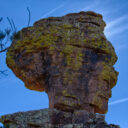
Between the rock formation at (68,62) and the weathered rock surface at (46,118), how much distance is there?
61 cm

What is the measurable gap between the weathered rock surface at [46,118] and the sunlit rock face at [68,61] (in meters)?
1.34

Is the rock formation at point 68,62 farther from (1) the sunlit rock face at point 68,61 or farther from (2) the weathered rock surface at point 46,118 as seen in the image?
(2) the weathered rock surface at point 46,118

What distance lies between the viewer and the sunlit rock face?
24.6 m

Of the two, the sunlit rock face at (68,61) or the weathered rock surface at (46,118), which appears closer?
the weathered rock surface at (46,118)

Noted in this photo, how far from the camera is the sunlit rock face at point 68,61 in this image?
24.6m

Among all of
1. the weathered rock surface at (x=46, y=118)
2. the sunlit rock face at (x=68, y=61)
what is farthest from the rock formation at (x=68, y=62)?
the weathered rock surface at (x=46, y=118)

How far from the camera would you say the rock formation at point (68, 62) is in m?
24.5

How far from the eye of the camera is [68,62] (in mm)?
25391

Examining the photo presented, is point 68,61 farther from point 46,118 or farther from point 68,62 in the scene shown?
point 46,118

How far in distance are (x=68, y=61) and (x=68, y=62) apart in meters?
0.08

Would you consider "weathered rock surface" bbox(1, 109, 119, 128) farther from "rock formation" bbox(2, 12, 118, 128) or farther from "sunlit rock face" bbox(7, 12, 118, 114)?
"sunlit rock face" bbox(7, 12, 118, 114)

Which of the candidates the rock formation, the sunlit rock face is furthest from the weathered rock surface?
the sunlit rock face

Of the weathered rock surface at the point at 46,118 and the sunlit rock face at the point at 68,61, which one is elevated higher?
the sunlit rock face at the point at 68,61

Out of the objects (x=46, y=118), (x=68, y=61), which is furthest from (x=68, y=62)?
(x=46, y=118)
